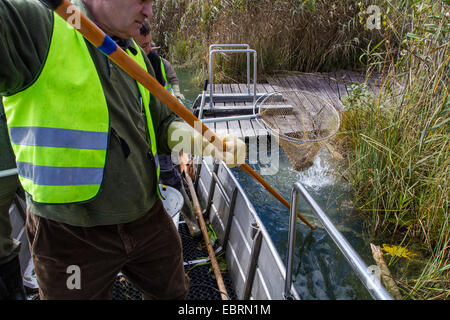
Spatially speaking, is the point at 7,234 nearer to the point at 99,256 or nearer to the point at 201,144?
the point at 99,256

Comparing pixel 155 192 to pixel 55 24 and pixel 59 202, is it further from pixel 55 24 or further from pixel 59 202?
pixel 55 24

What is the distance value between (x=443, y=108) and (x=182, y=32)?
8793 millimetres

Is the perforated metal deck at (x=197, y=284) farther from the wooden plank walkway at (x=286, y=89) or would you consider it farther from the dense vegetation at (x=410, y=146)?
A: the wooden plank walkway at (x=286, y=89)

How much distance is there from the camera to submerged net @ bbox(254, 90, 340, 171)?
4.10 meters

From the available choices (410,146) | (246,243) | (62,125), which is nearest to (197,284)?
(246,243)

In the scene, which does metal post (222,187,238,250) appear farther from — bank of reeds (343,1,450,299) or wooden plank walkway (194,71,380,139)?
wooden plank walkway (194,71,380,139)

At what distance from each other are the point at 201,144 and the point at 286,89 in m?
6.08

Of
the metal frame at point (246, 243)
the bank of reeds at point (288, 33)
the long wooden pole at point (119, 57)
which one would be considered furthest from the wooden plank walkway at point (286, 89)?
the long wooden pole at point (119, 57)

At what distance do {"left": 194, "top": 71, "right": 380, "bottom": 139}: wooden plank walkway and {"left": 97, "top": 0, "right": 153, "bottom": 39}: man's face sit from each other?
3023mm

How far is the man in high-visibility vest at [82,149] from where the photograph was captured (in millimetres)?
1079

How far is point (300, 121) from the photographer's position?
5211 millimetres

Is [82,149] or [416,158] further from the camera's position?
[416,158]

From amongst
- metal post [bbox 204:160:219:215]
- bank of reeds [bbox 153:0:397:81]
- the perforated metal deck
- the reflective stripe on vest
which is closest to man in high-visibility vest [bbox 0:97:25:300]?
the perforated metal deck

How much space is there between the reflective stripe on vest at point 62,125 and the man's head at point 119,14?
0.41 feet
